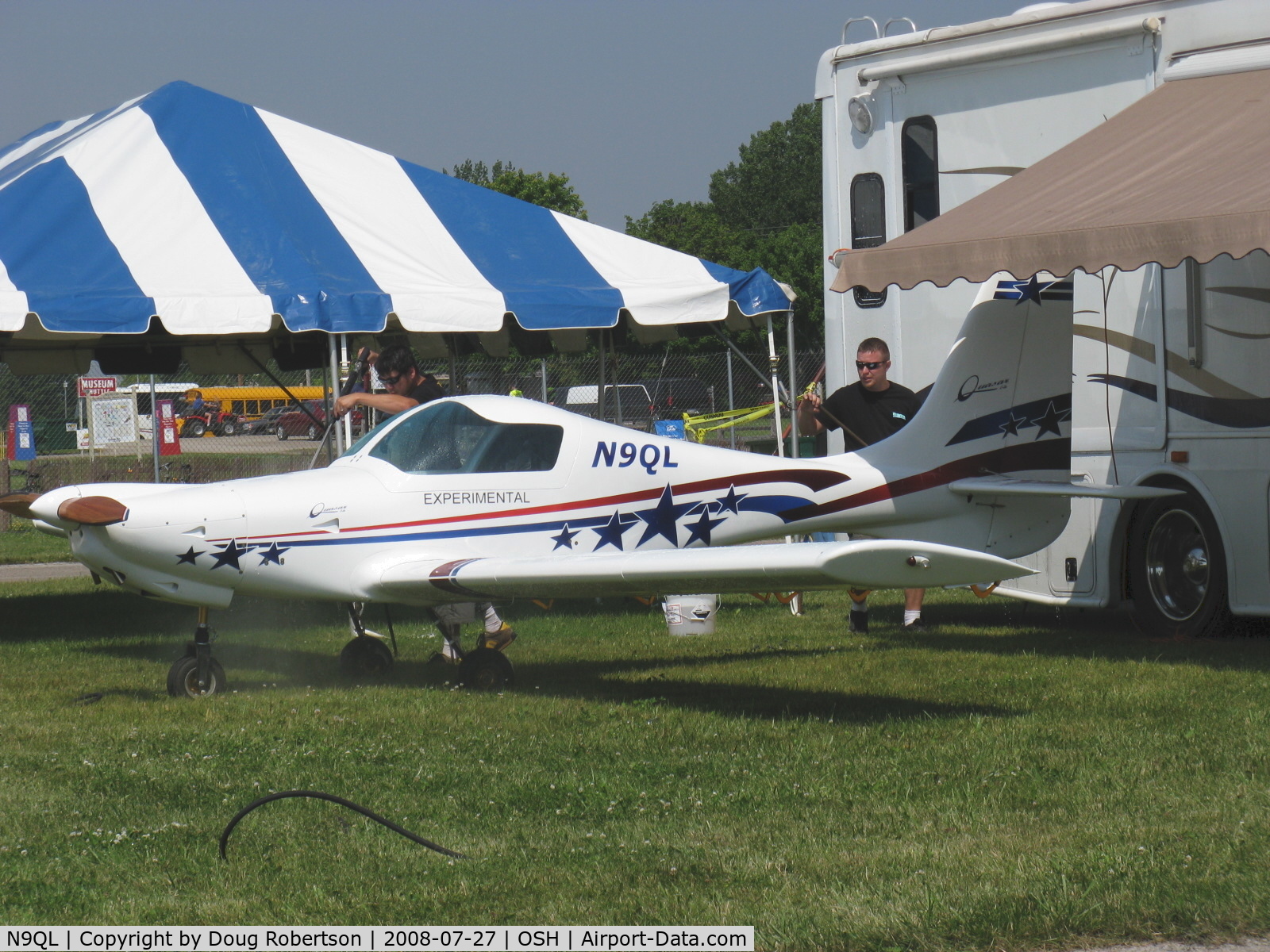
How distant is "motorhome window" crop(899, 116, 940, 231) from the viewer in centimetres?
1012

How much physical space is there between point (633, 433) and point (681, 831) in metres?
3.85

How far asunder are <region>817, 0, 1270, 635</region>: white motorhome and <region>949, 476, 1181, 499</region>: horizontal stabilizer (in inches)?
14.7

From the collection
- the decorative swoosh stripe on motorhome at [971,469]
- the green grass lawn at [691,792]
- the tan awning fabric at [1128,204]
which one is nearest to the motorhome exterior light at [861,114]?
the tan awning fabric at [1128,204]

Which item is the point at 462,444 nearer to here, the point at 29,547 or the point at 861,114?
the point at 861,114

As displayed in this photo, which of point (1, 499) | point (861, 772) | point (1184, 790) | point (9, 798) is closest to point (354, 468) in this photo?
point (1, 499)

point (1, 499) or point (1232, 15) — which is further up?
point (1232, 15)

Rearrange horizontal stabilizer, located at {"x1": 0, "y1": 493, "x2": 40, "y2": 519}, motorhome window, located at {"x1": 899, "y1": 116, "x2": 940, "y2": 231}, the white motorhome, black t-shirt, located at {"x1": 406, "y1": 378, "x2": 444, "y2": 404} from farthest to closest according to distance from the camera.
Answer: motorhome window, located at {"x1": 899, "y1": 116, "x2": 940, "y2": 231}, black t-shirt, located at {"x1": 406, "y1": 378, "x2": 444, "y2": 404}, the white motorhome, horizontal stabilizer, located at {"x1": 0, "y1": 493, "x2": 40, "y2": 519}

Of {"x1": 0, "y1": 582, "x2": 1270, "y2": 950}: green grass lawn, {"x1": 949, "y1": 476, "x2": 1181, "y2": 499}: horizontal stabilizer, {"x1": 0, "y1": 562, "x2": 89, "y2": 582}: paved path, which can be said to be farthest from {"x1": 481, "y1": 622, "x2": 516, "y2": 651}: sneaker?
{"x1": 0, "y1": 562, "x2": 89, "y2": 582}: paved path

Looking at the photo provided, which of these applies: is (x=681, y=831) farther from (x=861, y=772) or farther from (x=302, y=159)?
(x=302, y=159)

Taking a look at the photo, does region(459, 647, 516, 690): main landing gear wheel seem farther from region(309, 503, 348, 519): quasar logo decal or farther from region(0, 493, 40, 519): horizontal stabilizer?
region(0, 493, 40, 519): horizontal stabilizer

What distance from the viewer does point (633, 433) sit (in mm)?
8367

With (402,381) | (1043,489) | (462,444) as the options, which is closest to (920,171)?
(1043,489)

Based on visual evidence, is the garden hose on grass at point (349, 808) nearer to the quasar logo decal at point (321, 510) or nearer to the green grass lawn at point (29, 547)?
the quasar logo decal at point (321, 510)

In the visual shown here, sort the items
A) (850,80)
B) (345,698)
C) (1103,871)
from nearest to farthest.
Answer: (1103,871) < (345,698) < (850,80)
